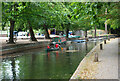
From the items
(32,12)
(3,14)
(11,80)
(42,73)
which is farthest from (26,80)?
(32,12)

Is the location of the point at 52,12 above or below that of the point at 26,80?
above

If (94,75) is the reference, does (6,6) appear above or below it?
above

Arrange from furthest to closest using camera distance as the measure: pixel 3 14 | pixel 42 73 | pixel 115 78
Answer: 1. pixel 3 14
2. pixel 42 73
3. pixel 115 78

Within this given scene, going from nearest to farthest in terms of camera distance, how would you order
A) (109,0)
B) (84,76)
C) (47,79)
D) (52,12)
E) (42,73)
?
(84,76) < (47,79) < (42,73) < (109,0) < (52,12)

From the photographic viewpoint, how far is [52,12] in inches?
1236

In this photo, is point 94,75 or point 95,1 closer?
point 94,75

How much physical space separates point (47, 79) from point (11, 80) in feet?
5.65

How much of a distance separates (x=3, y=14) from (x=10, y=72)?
43.2 feet

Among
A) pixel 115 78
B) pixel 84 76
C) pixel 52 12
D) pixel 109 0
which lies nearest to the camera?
pixel 115 78

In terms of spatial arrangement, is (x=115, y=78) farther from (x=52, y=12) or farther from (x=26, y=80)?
(x=52, y=12)

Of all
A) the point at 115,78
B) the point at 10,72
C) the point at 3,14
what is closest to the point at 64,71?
the point at 10,72

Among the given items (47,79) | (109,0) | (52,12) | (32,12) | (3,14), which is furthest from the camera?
(52,12)

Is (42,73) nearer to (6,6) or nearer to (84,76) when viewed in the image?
(84,76)

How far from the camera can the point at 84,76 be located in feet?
33.1
